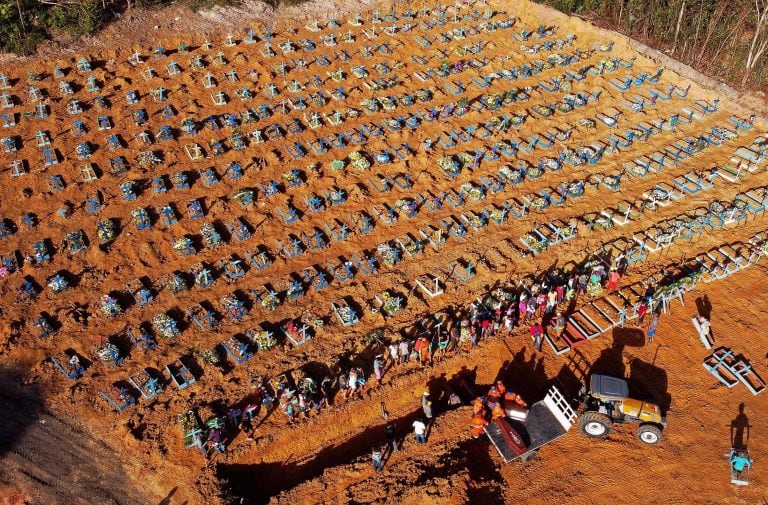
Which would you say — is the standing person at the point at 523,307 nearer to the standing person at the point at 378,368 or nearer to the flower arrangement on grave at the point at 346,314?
the standing person at the point at 378,368

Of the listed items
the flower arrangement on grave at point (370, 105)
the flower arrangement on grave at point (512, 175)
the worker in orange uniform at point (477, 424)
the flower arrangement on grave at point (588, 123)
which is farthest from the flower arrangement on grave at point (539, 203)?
the worker in orange uniform at point (477, 424)

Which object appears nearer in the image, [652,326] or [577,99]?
[652,326]

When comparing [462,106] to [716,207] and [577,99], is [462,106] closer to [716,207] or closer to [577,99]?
[577,99]

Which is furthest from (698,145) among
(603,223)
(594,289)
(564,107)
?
(594,289)

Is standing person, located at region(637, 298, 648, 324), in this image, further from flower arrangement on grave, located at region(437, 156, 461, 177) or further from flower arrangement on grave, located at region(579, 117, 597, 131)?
flower arrangement on grave, located at region(579, 117, 597, 131)

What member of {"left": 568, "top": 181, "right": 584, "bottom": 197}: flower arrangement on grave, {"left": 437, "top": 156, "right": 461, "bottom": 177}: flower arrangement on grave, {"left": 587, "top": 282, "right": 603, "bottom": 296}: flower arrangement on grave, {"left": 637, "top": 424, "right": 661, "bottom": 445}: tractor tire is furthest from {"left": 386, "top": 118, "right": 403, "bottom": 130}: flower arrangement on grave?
{"left": 637, "top": 424, "right": 661, "bottom": 445}: tractor tire

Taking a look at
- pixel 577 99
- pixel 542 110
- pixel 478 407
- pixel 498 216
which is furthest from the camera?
pixel 577 99
